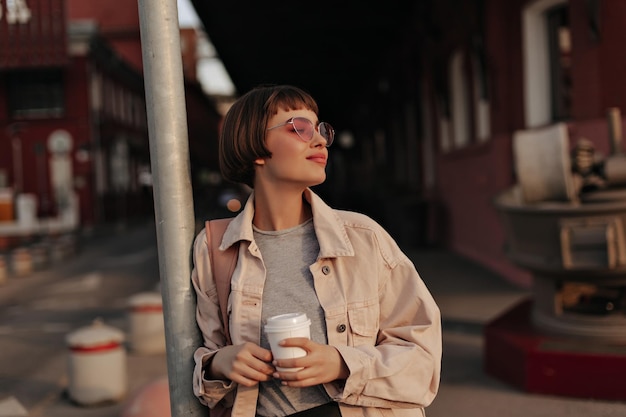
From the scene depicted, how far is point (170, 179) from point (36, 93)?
36018mm

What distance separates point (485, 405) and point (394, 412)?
3.51 metres

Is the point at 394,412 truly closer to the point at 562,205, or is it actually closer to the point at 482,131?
the point at 562,205

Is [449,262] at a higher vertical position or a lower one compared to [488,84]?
lower

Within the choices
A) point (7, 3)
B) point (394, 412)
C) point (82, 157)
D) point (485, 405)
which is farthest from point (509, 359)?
point (82, 157)

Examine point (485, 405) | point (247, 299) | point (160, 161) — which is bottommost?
point (485, 405)

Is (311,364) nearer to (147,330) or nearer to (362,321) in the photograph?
(362,321)

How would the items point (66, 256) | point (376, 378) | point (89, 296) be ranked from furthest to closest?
point (66, 256)
point (89, 296)
point (376, 378)

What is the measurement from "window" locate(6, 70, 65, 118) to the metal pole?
35410 millimetres

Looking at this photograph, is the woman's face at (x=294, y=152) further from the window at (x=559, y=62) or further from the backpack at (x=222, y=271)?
the window at (x=559, y=62)

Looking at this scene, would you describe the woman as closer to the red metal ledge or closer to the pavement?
the pavement

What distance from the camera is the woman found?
2102 mm

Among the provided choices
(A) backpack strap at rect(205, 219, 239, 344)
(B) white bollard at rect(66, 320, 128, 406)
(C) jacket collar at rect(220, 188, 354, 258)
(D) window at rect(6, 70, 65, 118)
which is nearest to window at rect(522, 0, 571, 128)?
(B) white bollard at rect(66, 320, 128, 406)

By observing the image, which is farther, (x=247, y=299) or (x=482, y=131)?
(x=482, y=131)

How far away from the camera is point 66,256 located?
1934 centimetres
